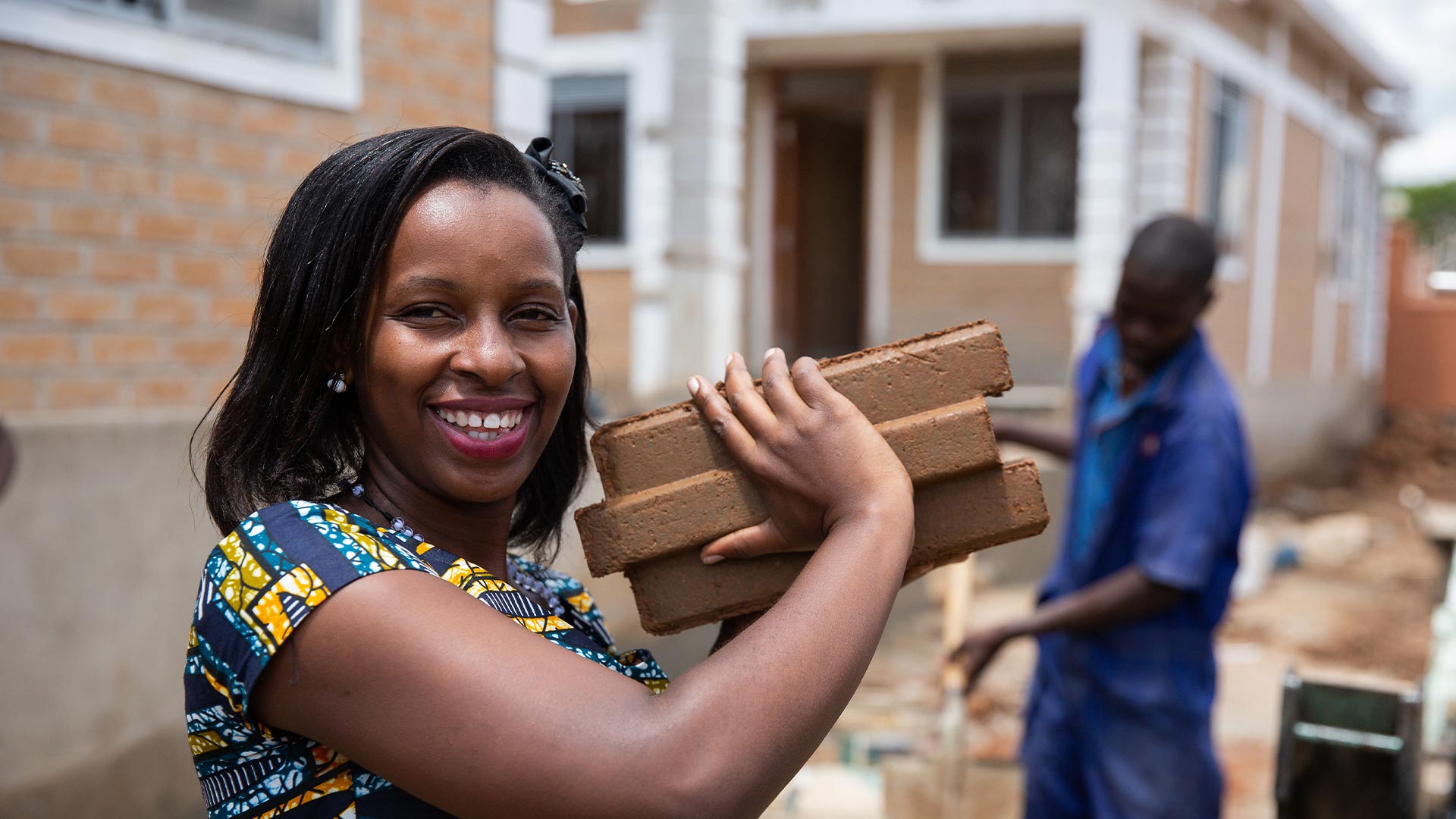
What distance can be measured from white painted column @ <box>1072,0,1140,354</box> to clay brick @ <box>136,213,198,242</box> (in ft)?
24.0

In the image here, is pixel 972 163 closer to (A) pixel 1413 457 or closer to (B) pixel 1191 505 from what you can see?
(B) pixel 1191 505

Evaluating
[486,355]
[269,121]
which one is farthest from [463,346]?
[269,121]

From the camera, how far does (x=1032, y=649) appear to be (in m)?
7.23

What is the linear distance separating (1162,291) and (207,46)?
309 centimetres

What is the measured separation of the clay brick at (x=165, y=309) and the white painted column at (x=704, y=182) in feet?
12.8

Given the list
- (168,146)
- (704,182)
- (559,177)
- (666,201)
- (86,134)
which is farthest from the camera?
(666,201)

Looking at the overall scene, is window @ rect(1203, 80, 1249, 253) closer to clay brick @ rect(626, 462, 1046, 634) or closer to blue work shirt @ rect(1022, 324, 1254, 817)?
blue work shirt @ rect(1022, 324, 1254, 817)

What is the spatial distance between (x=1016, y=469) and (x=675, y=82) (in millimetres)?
6417

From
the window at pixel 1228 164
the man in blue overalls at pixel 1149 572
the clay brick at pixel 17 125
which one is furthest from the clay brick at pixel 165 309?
the window at pixel 1228 164

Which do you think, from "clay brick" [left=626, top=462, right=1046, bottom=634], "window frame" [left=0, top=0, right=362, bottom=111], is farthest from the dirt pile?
"clay brick" [left=626, top=462, right=1046, bottom=634]

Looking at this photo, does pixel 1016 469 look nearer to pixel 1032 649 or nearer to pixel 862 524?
pixel 862 524

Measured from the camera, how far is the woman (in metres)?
0.95

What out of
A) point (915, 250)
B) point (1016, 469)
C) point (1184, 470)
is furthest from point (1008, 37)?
point (1016, 469)

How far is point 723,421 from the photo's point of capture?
4.06ft
